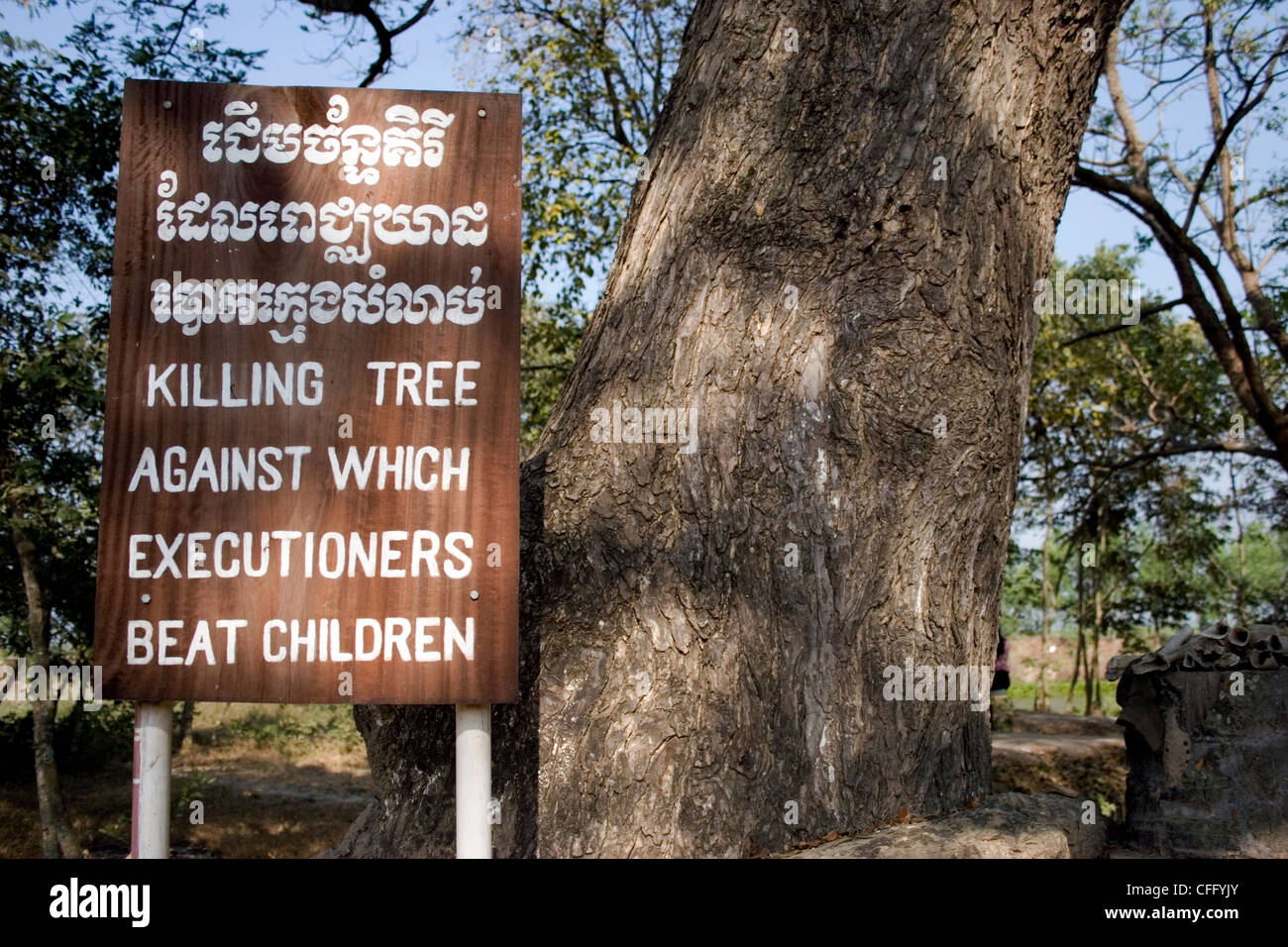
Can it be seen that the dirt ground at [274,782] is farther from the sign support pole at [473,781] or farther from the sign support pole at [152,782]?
the sign support pole at [473,781]

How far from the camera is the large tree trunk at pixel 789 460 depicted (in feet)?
10.9

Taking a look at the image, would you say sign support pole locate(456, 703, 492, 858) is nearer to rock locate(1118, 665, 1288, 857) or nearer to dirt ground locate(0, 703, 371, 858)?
rock locate(1118, 665, 1288, 857)

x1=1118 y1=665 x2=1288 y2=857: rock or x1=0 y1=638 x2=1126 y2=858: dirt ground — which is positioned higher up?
x1=1118 y1=665 x2=1288 y2=857: rock

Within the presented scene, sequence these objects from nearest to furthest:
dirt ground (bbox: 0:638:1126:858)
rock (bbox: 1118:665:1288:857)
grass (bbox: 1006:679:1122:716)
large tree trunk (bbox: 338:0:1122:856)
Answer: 1. large tree trunk (bbox: 338:0:1122:856)
2. rock (bbox: 1118:665:1288:857)
3. dirt ground (bbox: 0:638:1126:858)
4. grass (bbox: 1006:679:1122:716)

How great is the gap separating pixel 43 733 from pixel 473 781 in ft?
17.5

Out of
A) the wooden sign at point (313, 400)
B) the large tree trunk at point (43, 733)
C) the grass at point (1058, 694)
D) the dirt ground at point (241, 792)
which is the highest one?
the wooden sign at point (313, 400)

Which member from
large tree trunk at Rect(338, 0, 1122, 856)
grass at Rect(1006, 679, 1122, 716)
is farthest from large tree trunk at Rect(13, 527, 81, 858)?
grass at Rect(1006, 679, 1122, 716)

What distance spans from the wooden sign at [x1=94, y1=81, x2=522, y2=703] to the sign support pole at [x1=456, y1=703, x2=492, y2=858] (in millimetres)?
96

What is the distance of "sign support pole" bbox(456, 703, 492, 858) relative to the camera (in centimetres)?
290

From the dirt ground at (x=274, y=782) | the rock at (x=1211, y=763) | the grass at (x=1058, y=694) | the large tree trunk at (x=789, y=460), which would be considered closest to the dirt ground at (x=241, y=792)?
the dirt ground at (x=274, y=782)

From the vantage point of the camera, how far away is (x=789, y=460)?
11.5 ft

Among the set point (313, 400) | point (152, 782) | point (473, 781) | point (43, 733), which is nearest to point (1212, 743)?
point (473, 781)

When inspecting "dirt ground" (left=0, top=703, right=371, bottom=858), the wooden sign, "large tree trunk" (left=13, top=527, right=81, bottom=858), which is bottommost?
"dirt ground" (left=0, top=703, right=371, bottom=858)

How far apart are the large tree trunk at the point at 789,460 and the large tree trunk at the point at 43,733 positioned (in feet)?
13.9
